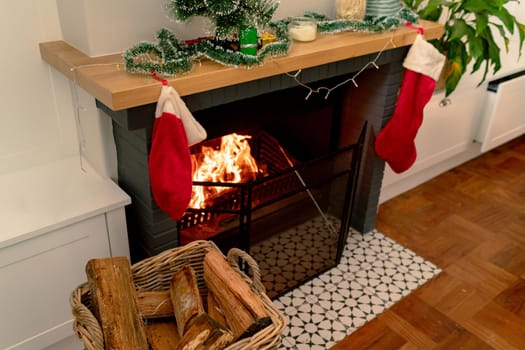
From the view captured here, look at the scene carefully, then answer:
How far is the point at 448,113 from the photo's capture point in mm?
2541

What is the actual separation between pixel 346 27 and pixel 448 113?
3.66ft

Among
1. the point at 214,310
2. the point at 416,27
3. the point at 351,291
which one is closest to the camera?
the point at 214,310

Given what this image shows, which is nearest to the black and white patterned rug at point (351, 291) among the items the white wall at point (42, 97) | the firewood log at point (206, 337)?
the firewood log at point (206, 337)

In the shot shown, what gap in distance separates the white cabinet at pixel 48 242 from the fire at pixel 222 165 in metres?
0.32

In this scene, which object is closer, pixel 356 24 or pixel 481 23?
Answer: pixel 356 24

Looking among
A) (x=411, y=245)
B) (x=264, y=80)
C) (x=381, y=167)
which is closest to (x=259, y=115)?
(x=264, y=80)

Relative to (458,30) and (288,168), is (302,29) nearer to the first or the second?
(288,168)

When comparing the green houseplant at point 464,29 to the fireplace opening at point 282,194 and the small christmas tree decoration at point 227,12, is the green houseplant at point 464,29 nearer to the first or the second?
the fireplace opening at point 282,194

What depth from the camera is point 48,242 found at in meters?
1.42

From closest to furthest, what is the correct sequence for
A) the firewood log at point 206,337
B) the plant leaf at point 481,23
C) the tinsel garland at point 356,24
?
the firewood log at point 206,337 < the tinsel garland at point 356,24 < the plant leaf at point 481,23

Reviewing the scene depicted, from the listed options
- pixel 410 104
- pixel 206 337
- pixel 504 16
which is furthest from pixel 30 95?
pixel 504 16

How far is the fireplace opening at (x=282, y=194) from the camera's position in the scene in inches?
67.1

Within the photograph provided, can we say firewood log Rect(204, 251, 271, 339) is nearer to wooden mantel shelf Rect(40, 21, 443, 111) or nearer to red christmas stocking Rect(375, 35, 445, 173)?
wooden mantel shelf Rect(40, 21, 443, 111)

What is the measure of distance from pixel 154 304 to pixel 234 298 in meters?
0.26
